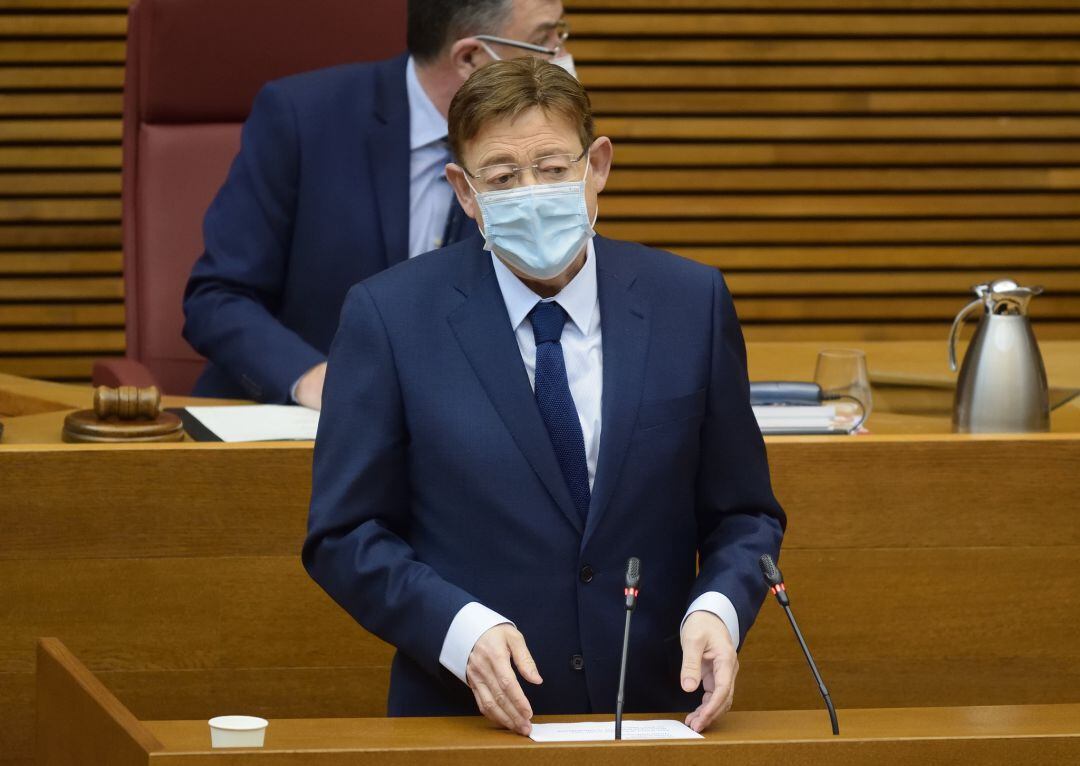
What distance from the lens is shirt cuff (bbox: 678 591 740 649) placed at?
5.63 feet

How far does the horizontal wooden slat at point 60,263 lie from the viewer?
495 cm

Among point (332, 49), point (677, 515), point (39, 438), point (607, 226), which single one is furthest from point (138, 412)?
point (607, 226)

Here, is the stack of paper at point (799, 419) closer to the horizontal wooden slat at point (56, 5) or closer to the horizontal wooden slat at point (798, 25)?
the horizontal wooden slat at point (798, 25)

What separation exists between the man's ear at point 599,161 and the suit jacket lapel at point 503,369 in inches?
6.6

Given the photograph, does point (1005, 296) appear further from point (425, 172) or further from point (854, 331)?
point (854, 331)

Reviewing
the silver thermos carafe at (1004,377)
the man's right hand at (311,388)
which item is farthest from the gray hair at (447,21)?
the silver thermos carafe at (1004,377)

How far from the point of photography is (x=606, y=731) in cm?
163

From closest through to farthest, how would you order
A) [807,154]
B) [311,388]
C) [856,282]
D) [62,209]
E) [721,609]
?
[721,609] < [311,388] < [62,209] < [807,154] < [856,282]

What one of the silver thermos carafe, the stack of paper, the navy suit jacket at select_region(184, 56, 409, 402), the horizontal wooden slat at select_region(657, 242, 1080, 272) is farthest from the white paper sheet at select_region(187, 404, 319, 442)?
the horizontal wooden slat at select_region(657, 242, 1080, 272)

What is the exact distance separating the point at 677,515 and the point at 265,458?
803 millimetres

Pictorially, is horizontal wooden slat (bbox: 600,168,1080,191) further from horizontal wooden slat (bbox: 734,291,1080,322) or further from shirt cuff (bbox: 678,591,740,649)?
shirt cuff (bbox: 678,591,740,649)

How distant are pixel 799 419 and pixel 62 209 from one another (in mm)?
3088

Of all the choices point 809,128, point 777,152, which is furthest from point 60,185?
point 809,128

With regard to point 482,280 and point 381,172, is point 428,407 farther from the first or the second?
point 381,172
